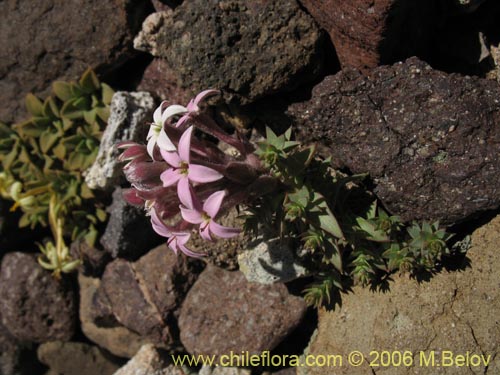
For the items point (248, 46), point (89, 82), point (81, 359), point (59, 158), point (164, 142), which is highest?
point (248, 46)

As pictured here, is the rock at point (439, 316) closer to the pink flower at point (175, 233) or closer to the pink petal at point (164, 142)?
the pink flower at point (175, 233)

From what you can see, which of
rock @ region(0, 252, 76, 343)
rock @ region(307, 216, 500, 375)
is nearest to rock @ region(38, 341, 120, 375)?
rock @ region(0, 252, 76, 343)

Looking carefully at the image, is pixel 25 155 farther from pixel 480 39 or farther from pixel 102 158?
pixel 480 39

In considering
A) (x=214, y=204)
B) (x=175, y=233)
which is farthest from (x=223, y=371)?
(x=214, y=204)

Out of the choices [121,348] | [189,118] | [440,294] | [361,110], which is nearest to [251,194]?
[189,118]

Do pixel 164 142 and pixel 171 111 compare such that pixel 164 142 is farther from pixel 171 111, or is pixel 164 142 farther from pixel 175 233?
pixel 175 233
